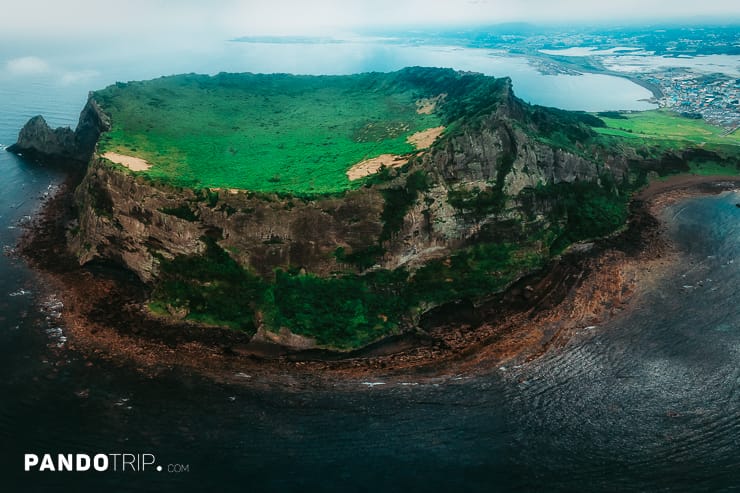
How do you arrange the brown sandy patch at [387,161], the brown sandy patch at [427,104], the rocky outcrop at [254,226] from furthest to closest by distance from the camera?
the brown sandy patch at [427,104] → the brown sandy patch at [387,161] → the rocky outcrop at [254,226]

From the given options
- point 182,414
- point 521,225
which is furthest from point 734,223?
point 182,414

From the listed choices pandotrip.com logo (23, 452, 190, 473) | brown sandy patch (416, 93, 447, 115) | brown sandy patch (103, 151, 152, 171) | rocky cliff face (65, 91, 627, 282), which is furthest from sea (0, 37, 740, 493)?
brown sandy patch (416, 93, 447, 115)

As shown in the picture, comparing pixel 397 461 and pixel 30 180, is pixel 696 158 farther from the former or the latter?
pixel 30 180

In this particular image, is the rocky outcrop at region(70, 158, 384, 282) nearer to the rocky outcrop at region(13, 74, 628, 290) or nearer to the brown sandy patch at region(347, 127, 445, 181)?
the rocky outcrop at region(13, 74, 628, 290)

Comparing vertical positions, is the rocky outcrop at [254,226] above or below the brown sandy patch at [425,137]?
below

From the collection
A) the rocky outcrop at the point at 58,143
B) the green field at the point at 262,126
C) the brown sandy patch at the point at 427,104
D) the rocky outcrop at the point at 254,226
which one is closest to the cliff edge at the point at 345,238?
the rocky outcrop at the point at 254,226

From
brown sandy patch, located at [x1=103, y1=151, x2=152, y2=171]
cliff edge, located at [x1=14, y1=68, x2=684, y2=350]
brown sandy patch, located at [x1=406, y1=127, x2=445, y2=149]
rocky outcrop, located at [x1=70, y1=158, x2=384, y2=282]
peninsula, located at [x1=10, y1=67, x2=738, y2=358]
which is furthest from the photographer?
brown sandy patch, located at [x1=406, y1=127, x2=445, y2=149]

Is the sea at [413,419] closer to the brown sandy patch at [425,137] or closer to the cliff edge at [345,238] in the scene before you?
the cliff edge at [345,238]
